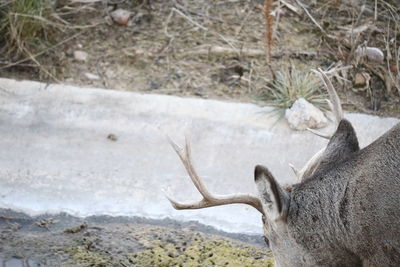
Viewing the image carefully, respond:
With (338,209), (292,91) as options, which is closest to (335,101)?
(338,209)

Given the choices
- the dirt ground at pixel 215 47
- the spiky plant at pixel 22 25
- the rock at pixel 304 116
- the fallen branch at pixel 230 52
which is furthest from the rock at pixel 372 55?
the spiky plant at pixel 22 25

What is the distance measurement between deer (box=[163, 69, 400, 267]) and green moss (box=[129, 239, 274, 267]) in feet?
2.23

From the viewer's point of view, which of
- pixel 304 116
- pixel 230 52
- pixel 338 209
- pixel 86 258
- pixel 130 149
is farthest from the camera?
pixel 230 52

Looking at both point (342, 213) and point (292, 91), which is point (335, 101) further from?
point (292, 91)

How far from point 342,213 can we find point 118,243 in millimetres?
1509

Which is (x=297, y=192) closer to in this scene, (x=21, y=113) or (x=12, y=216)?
(x=12, y=216)

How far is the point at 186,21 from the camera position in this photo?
7.67 m

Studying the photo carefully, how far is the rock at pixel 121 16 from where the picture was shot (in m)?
7.58

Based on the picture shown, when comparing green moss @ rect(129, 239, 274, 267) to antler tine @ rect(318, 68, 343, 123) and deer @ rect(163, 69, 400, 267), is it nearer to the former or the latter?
deer @ rect(163, 69, 400, 267)

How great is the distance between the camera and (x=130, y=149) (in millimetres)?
6203

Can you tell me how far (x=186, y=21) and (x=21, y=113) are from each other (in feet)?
6.17

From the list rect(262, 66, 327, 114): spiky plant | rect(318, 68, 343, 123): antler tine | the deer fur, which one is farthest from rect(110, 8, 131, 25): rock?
the deer fur

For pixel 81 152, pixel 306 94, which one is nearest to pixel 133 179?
pixel 81 152

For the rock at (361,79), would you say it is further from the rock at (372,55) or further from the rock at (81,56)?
the rock at (81,56)
